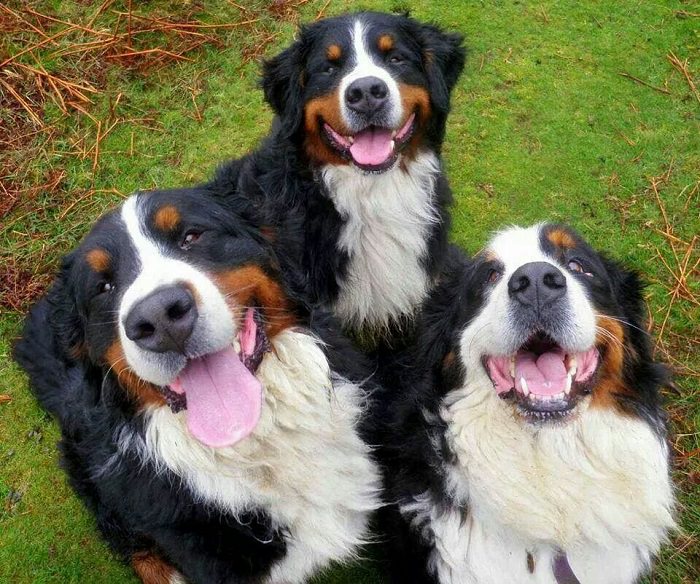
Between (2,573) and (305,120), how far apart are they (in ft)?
11.1

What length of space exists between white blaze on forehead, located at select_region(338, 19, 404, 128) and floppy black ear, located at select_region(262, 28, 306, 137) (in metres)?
0.33

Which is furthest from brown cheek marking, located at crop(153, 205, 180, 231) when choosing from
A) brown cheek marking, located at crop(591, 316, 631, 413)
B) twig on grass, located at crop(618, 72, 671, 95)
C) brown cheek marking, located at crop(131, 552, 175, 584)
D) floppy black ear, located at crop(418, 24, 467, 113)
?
twig on grass, located at crop(618, 72, 671, 95)

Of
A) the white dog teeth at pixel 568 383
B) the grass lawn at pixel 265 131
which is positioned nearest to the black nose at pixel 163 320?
the white dog teeth at pixel 568 383

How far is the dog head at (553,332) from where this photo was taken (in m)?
2.21

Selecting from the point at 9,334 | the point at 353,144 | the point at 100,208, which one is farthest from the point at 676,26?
the point at 9,334

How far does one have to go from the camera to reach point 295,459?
2445mm

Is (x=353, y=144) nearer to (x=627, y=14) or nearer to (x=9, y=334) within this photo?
(x=9, y=334)

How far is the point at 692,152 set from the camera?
4.62 metres

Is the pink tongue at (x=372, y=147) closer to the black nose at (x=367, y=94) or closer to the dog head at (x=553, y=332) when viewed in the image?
the black nose at (x=367, y=94)

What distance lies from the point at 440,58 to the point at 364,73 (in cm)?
60

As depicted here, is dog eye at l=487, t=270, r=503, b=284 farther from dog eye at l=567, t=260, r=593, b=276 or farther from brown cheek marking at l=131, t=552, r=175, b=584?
brown cheek marking at l=131, t=552, r=175, b=584

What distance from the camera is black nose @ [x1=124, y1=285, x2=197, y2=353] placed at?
1922 mm

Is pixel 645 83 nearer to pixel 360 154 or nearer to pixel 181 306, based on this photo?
pixel 360 154

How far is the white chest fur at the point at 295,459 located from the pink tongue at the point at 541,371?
0.76m
